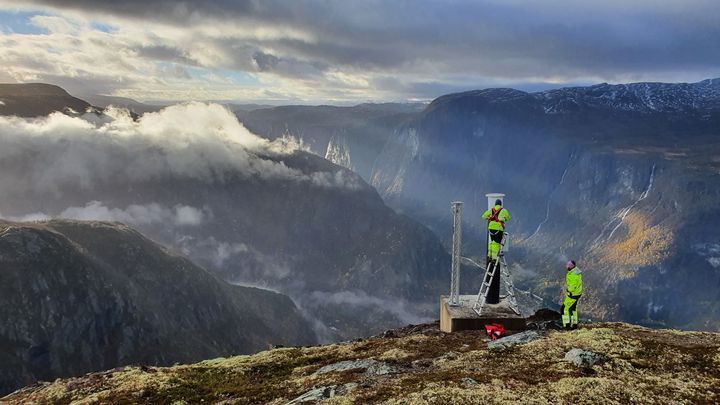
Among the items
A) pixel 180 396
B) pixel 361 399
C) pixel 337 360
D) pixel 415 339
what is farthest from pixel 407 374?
pixel 180 396

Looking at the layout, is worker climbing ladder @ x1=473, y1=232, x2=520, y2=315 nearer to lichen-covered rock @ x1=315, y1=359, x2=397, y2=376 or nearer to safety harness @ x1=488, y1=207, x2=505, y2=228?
safety harness @ x1=488, y1=207, x2=505, y2=228

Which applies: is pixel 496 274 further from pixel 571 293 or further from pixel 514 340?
pixel 514 340

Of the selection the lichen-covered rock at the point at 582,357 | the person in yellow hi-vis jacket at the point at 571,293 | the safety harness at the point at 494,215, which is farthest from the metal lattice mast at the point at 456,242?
the lichen-covered rock at the point at 582,357

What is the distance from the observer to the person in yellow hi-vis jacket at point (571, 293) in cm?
3550

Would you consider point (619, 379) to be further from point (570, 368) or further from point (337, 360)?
point (337, 360)

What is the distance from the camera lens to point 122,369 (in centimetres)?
3828

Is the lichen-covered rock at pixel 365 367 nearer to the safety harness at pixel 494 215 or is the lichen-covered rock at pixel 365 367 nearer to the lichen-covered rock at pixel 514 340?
the lichen-covered rock at pixel 514 340

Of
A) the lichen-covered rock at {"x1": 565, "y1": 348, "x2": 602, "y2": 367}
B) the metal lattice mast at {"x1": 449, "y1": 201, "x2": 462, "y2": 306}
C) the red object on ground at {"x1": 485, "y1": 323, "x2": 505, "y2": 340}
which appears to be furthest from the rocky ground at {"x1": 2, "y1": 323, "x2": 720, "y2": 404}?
the metal lattice mast at {"x1": 449, "y1": 201, "x2": 462, "y2": 306}

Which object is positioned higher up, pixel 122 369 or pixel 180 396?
pixel 180 396

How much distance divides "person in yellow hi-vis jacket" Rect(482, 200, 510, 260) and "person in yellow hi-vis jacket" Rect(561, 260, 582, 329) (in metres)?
6.19

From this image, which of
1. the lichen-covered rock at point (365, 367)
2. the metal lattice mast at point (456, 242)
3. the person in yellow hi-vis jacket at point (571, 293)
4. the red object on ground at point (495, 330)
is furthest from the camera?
the metal lattice mast at point (456, 242)

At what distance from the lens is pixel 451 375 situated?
2556 cm

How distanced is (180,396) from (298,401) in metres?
9.79

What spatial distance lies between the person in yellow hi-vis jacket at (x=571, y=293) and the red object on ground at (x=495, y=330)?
530cm
